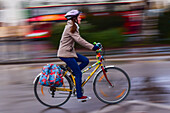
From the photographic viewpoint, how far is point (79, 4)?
41.1 feet

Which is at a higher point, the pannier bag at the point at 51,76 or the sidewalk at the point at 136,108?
the pannier bag at the point at 51,76

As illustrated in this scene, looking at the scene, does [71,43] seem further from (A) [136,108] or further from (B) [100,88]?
(A) [136,108]

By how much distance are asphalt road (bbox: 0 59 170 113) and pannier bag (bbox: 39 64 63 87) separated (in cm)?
52

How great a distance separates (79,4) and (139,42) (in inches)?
123

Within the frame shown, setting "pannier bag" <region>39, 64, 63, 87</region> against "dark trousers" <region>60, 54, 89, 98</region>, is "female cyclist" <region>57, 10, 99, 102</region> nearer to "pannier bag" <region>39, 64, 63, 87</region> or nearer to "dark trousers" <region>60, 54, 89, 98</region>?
"dark trousers" <region>60, 54, 89, 98</region>

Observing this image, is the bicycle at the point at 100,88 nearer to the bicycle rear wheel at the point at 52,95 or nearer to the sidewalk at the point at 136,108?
the bicycle rear wheel at the point at 52,95

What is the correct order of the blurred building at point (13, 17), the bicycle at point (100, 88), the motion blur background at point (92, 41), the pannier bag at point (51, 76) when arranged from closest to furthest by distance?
1. the pannier bag at point (51, 76)
2. the bicycle at point (100, 88)
3. the motion blur background at point (92, 41)
4. the blurred building at point (13, 17)

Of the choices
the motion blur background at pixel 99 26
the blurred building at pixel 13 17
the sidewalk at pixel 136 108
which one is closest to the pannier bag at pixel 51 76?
the sidewalk at pixel 136 108

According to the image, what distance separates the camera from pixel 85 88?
6438 millimetres

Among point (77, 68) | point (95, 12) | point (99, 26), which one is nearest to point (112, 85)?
point (77, 68)

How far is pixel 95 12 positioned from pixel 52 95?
6848 mm

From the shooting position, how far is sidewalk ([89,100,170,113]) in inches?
195

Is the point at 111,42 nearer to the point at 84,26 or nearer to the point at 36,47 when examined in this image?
the point at 84,26

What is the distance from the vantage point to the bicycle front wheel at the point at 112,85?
5.35m
